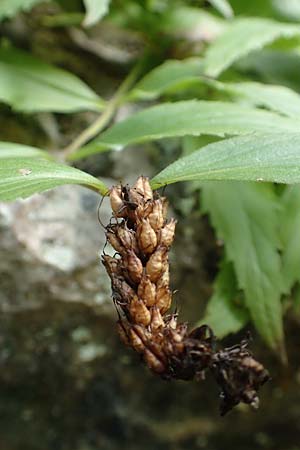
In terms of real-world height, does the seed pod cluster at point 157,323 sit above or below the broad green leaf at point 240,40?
below

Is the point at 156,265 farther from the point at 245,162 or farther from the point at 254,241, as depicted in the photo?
the point at 254,241

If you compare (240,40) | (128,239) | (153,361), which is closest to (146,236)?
(128,239)

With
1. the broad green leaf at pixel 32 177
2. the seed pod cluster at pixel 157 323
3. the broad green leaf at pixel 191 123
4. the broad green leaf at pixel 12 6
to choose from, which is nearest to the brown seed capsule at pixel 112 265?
the seed pod cluster at pixel 157 323

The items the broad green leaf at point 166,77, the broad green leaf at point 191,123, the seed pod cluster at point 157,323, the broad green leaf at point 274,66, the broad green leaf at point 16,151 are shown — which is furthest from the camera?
the broad green leaf at point 274,66

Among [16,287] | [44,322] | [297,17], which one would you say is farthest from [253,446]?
[297,17]

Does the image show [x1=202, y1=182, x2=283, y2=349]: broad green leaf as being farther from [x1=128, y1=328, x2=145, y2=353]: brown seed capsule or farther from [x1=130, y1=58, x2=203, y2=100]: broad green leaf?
[x1=128, y1=328, x2=145, y2=353]: brown seed capsule

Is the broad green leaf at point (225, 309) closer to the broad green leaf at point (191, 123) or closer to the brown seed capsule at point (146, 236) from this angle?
the broad green leaf at point (191, 123)

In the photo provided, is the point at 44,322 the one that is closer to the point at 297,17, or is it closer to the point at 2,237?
the point at 2,237
